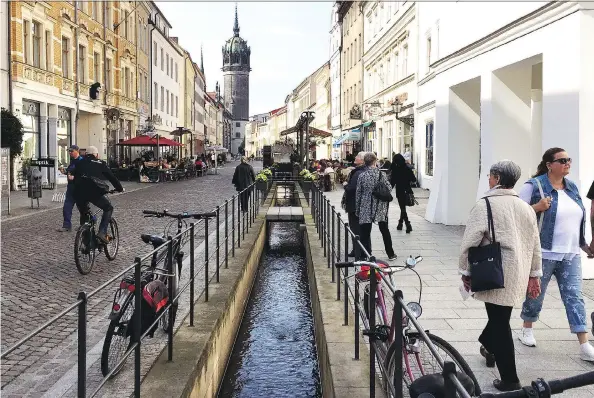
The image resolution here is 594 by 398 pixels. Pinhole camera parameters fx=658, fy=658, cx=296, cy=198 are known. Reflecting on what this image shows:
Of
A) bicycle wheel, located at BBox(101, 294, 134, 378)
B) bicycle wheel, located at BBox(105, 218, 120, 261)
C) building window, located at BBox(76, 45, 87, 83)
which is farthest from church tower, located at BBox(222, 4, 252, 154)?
bicycle wheel, located at BBox(101, 294, 134, 378)

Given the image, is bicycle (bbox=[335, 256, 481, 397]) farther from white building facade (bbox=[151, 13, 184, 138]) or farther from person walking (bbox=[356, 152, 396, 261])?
white building facade (bbox=[151, 13, 184, 138])

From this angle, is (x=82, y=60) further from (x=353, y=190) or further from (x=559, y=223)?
(x=559, y=223)

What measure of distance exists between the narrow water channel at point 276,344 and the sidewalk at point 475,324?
4.62 feet

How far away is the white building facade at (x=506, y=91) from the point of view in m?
8.19

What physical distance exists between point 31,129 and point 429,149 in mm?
16204

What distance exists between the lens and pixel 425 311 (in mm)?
6984

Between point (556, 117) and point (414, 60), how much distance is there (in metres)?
19.8

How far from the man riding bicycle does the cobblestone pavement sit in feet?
2.65

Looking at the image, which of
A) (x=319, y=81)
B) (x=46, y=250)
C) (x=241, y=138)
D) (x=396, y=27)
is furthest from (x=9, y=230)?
(x=241, y=138)

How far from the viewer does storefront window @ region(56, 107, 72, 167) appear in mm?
30281

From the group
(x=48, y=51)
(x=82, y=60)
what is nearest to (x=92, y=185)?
(x=48, y=51)

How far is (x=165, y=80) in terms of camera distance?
57.4 metres

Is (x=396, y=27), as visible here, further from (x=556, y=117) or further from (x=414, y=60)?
(x=556, y=117)

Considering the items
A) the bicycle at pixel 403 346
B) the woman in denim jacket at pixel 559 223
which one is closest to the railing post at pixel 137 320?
the bicycle at pixel 403 346
